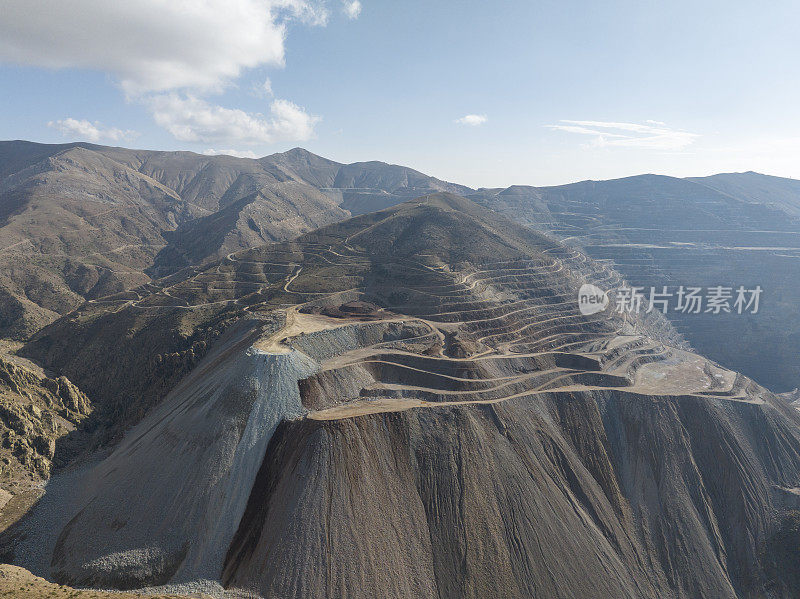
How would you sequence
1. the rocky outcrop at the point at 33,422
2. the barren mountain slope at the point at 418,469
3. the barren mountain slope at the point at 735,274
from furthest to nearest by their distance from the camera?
the barren mountain slope at the point at 735,274, the rocky outcrop at the point at 33,422, the barren mountain slope at the point at 418,469

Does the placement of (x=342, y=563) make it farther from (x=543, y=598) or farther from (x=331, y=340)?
(x=331, y=340)

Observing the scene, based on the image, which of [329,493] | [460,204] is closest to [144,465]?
[329,493]

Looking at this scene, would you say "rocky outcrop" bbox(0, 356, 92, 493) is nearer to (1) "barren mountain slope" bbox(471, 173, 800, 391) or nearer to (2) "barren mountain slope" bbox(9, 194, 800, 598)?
(2) "barren mountain slope" bbox(9, 194, 800, 598)

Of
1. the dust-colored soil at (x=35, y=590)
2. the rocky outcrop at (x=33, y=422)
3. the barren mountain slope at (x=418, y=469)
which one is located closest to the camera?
the dust-colored soil at (x=35, y=590)

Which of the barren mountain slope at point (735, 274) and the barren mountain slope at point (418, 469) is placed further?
the barren mountain slope at point (735, 274)

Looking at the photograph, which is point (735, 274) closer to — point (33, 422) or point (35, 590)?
point (35, 590)

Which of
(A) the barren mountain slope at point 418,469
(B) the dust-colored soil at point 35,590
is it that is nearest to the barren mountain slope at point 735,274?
(A) the barren mountain slope at point 418,469

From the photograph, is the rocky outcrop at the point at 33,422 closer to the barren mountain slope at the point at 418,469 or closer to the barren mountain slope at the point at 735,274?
the barren mountain slope at the point at 418,469

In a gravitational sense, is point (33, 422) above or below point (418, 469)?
above

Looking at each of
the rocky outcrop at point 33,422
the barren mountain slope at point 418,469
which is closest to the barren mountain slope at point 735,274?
the barren mountain slope at point 418,469

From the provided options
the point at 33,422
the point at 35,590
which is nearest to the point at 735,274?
the point at 35,590
